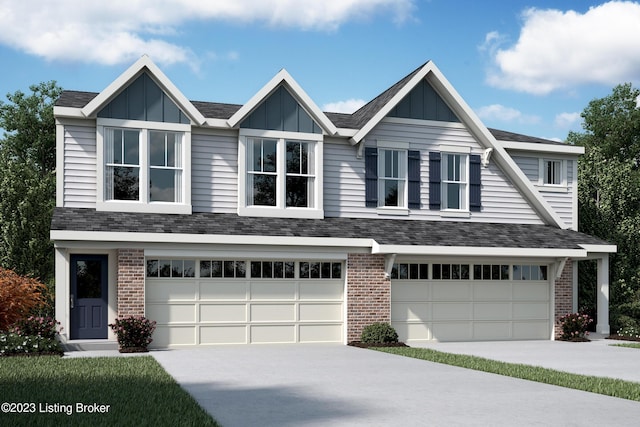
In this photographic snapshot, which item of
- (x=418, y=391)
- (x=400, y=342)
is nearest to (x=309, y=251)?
(x=400, y=342)

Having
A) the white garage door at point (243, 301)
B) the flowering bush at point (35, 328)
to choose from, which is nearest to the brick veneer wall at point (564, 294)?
the white garage door at point (243, 301)

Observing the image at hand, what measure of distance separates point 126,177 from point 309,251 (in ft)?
17.2

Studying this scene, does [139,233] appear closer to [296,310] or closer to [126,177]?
[126,177]

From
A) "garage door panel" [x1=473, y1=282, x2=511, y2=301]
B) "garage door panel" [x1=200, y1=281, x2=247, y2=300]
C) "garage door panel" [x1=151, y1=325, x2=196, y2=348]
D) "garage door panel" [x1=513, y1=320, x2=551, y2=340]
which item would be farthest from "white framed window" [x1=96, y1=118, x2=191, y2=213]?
"garage door panel" [x1=513, y1=320, x2=551, y2=340]

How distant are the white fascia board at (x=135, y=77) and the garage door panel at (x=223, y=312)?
493 centimetres

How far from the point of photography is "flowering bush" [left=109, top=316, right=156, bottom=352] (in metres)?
18.5

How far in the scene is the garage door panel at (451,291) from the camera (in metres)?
22.2

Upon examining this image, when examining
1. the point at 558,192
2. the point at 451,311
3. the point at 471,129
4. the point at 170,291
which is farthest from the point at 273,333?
the point at 558,192

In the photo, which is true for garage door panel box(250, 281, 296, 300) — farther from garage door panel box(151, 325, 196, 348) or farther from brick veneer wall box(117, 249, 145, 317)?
brick veneer wall box(117, 249, 145, 317)

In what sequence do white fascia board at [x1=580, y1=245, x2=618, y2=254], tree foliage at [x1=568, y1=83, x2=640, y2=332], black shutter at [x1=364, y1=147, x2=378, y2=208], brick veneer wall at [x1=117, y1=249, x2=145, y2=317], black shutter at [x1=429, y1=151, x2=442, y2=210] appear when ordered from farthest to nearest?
tree foliage at [x1=568, y1=83, x2=640, y2=332] < black shutter at [x1=429, y1=151, x2=442, y2=210] < white fascia board at [x1=580, y1=245, x2=618, y2=254] < black shutter at [x1=364, y1=147, x2=378, y2=208] < brick veneer wall at [x1=117, y1=249, x2=145, y2=317]

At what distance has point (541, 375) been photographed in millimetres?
13828

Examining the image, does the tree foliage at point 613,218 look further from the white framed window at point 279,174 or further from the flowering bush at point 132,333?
the flowering bush at point 132,333

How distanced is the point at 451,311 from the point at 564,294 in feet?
12.3

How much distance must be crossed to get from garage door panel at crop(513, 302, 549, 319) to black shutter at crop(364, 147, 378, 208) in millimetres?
5260
